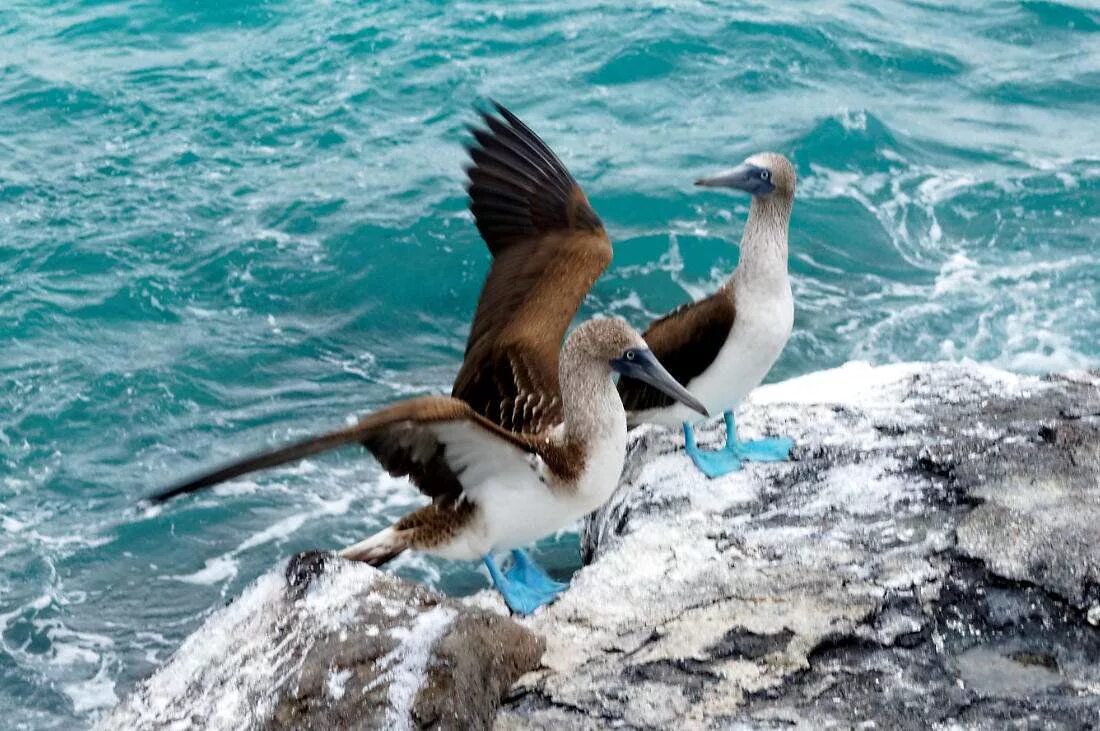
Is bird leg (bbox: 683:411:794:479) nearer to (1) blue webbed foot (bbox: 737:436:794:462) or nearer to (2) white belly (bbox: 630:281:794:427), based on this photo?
(1) blue webbed foot (bbox: 737:436:794:462)

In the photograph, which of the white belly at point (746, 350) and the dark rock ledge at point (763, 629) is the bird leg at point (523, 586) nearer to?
the dark rock ledge at point (763, 629)

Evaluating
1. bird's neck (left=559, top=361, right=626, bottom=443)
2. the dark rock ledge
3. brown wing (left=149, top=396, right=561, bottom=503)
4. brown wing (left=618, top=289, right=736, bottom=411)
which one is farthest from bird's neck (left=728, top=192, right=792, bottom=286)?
brown wing (left=149, top=396, right=561, bottom=503)

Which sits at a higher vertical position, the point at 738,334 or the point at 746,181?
the point at 746,181

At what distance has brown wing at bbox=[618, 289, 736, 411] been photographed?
5102 mm

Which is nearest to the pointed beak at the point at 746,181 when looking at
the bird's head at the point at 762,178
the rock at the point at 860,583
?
the bird's head at the point at 762,178

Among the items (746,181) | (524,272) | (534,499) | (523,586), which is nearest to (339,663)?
(534,499)

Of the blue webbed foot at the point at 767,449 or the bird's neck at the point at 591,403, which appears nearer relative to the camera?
the bird's neck at the point at 591,403

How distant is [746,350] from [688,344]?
0.24 m

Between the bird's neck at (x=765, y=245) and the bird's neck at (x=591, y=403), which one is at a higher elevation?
the bird's neck at (x=765, y=245)

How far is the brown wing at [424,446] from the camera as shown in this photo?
11.3 ft

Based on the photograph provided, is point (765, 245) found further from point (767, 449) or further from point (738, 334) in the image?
point (767, 449)

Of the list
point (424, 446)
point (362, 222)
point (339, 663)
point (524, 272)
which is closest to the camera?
point (339, 663)

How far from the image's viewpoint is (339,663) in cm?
346

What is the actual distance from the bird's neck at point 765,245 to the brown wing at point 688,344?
130mm
